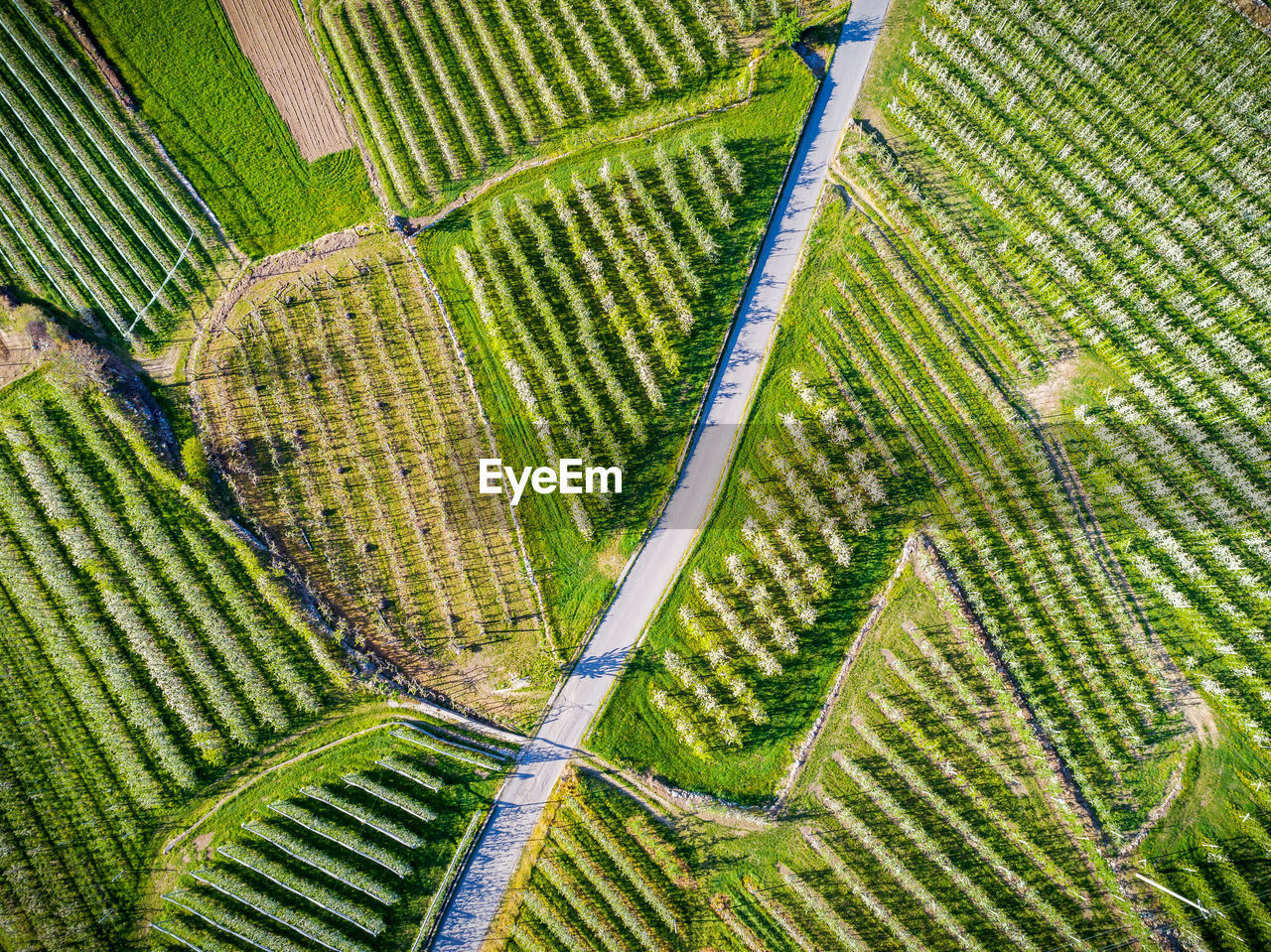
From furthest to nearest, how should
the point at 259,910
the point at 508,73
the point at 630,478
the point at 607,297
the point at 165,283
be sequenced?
the point at 508,73, the point at 165,283, the point at 607,297, the point at 630,478, the point at 259,910

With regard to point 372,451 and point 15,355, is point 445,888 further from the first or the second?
point 15,355

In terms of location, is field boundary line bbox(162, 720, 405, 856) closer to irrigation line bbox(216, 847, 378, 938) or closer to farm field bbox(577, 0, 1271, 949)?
irrigation line bbox(216, 847, 378, 938)

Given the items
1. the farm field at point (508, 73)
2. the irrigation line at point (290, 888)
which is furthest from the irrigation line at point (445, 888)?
the farm field at point (508, 73)

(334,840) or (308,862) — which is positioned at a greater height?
(334,840)

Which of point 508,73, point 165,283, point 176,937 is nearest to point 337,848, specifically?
point 176,937

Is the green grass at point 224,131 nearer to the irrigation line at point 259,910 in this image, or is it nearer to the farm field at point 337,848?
the farm field at point 337,848

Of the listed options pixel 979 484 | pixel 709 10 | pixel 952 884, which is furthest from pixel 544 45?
pixel 952 884

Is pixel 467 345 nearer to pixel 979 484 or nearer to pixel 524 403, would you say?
pixel 524 403
